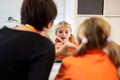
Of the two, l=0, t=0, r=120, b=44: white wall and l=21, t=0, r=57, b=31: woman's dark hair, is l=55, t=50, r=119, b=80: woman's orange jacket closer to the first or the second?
l=21, t=0, r=57, b=31: woman's dark hair

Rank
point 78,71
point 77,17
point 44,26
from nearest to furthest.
Answer: 1. point 44,26
2. point 78,71
3. point 77,17

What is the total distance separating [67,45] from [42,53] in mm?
525

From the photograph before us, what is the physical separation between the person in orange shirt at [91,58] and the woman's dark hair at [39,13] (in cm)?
29

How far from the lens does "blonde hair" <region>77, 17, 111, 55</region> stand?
4.18 ft

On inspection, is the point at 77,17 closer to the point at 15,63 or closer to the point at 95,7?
the point at 95,7

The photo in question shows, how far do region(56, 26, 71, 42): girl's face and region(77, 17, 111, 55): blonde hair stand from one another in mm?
1188

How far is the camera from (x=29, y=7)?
3.47 feet

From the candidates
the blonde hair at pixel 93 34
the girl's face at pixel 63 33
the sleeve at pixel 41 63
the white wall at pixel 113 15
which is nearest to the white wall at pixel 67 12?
the white wall at pixel 113 15

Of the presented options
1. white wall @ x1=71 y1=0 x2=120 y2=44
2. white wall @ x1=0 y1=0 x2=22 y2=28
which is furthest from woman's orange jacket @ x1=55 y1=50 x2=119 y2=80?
white wall @ x1=0 y1=0 x2=22 y2=28

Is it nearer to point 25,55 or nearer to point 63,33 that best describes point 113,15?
point 63,33

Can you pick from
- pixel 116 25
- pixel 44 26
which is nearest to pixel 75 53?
pixel 44 26

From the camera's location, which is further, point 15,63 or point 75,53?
point 75,53

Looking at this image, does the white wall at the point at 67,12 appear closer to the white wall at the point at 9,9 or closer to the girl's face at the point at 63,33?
the white wall at the point at 9,9

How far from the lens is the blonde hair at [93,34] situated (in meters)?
1.27
